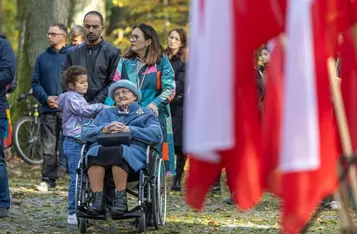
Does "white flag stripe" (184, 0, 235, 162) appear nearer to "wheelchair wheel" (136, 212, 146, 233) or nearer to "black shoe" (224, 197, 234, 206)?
"wheelchair wheel" (136, 212, 146, 233)

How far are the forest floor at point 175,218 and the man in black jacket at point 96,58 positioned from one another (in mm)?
1390

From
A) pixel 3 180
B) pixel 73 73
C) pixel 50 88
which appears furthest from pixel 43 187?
pixel 73 73

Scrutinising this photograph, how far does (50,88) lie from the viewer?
14383 mm

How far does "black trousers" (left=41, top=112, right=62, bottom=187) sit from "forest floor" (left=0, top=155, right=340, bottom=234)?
22.4 inches

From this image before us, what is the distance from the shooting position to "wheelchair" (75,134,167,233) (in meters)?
9.36

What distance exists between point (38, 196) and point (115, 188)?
11.4 feet

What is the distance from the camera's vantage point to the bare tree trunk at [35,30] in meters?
17.6

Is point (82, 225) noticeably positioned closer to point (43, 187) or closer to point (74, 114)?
point (74, 114)

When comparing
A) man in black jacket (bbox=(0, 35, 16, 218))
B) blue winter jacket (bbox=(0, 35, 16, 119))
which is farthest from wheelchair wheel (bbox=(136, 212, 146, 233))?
blue winter jacket (bbox=(0, 35, 16, 119))

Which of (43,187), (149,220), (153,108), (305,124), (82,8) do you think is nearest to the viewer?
(305,124)

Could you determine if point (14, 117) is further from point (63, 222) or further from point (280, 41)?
point (280, 41)

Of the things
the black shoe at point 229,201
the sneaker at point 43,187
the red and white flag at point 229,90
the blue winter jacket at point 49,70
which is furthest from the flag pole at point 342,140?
the blue winter jacket at point 49,70

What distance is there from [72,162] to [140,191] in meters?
1.26

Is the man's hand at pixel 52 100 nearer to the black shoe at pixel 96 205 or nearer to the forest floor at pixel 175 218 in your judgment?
the forest floor at pixel 175 218
